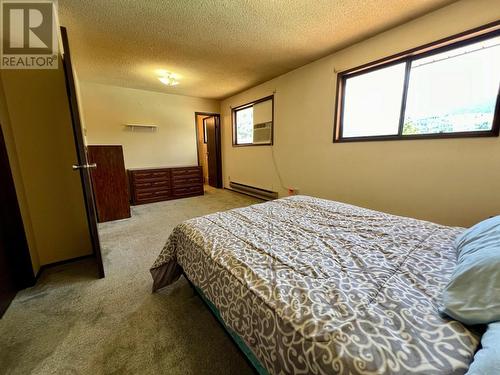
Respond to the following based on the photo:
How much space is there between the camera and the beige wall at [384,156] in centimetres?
184

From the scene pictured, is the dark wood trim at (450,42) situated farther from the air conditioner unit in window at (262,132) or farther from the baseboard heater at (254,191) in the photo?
the baseboard heater at (254,191)

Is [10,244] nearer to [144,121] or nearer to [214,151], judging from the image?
[144,121]

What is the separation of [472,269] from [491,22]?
90.6 inches

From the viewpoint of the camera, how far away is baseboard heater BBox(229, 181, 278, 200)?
4191 millimetres

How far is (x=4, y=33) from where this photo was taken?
177 cm

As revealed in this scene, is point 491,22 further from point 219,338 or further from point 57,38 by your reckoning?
point 57,38

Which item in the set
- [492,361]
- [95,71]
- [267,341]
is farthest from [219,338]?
[95,71]

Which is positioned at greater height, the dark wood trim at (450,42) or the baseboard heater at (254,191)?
the dark wood trim at (450,42)

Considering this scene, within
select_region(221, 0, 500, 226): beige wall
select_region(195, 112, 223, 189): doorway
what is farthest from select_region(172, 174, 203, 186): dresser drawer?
select_region(221, 0, 500, 226): beige wall

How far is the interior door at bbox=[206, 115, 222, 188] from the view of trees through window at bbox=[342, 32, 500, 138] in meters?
3.56

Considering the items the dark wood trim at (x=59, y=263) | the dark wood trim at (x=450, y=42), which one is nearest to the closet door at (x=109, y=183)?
the dark wood trim at (x=59, y=263)

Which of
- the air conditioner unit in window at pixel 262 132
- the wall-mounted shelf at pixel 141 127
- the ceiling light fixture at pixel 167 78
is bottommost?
the air conditioner unit in window at pixel 262 132

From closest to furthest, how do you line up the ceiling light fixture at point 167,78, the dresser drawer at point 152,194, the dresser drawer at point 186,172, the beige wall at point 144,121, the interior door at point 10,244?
the interior door at point 10,244, the ceiling light fixture at point 167,78, the beige wall at point 144,121, the dresser drawer at point 152,194, the dresser drawer at point 186,172

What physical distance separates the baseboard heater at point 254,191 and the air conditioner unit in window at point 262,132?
40.9 inches
